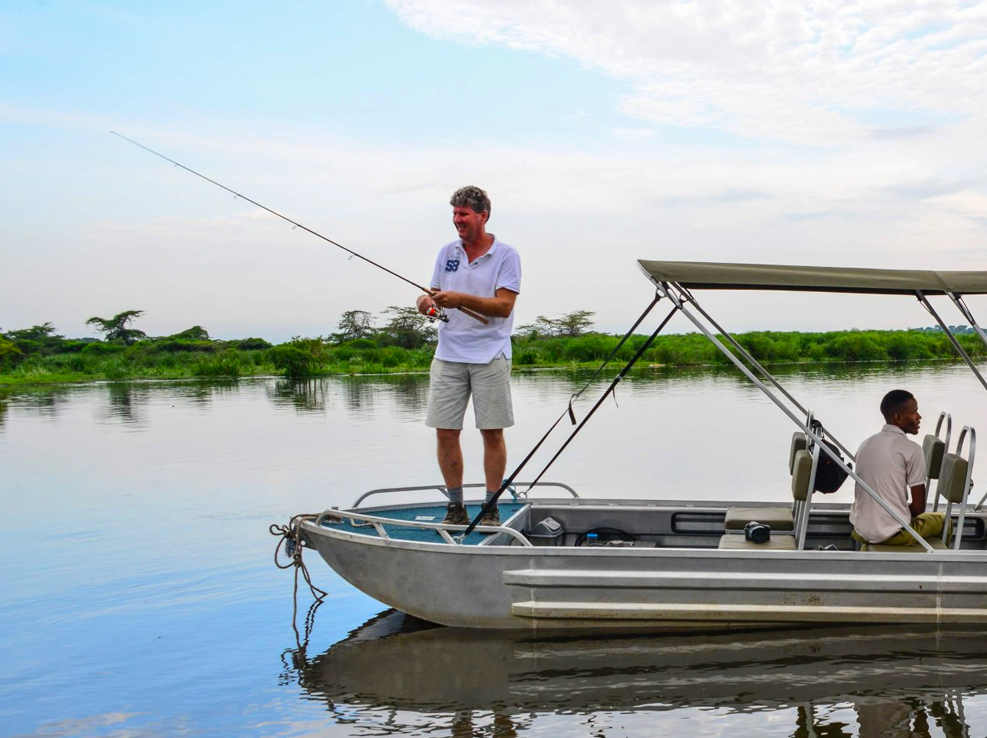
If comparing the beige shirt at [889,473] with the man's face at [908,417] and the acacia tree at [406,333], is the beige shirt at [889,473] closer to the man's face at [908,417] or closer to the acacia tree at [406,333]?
the man's face at [908,417]

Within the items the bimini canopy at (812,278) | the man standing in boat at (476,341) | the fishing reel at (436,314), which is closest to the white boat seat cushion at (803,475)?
the bimini canopy at (812,278)

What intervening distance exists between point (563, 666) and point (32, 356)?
167 ft

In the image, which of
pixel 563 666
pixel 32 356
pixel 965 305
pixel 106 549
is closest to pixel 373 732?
pixel 563 666

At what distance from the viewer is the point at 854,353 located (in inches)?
1758

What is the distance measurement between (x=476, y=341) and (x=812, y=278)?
1.99 metres

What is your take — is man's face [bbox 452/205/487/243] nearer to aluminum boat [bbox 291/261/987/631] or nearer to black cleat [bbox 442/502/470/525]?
aluminum boat [bbox 291/261/987/631]

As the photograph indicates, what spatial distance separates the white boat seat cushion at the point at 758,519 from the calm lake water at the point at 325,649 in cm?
98

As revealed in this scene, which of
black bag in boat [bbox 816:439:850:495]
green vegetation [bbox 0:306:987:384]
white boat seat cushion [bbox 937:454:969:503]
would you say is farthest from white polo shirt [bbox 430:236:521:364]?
green vegetation [bbox 0:306:987:384]

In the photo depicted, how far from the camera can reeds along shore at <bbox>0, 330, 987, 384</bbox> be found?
41188 millimetres

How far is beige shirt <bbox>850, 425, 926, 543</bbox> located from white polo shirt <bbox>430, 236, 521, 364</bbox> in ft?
7.05

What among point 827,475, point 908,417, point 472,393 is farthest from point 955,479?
point 472,393

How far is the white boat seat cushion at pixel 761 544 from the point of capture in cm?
589

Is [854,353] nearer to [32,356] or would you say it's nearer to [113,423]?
[113,423]

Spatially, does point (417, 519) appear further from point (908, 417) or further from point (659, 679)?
point (908, 417)
